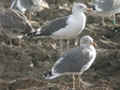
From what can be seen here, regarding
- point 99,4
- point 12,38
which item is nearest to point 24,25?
point 12,38

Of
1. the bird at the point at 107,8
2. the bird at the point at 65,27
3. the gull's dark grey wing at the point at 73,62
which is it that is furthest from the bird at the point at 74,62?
the bird at the point at 107,8

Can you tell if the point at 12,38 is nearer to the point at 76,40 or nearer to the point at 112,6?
the point at 76,40

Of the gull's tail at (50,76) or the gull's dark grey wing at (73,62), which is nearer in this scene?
the gull's tail at (50,76)

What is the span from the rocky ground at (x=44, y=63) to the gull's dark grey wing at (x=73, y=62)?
33cm

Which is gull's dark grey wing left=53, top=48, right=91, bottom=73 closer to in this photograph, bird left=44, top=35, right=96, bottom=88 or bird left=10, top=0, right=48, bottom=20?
bird left=44, top=35, right=96, bottom=88

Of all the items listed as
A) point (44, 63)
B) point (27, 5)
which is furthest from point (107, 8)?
point (44, 63)

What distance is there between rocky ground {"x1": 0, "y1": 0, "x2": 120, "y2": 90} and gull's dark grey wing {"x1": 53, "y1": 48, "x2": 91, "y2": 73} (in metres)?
0.33

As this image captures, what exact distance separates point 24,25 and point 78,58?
7.08 ft

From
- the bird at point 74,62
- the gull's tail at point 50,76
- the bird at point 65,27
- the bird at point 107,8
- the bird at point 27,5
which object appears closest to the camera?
the gull's tail at point 50,76

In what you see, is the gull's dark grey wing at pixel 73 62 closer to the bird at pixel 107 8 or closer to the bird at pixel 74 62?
the bird at pixel 74 62

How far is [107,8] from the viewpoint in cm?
1106

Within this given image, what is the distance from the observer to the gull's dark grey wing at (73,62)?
284 inches

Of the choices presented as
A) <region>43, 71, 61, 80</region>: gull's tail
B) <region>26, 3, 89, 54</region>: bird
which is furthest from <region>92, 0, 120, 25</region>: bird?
<region>43, 71, 61, 80</region>: gull's tail

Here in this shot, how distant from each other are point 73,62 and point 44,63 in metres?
1.22
